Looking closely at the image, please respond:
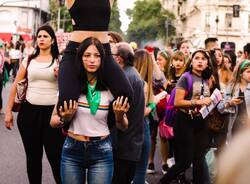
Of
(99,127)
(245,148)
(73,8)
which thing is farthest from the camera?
(99,127)

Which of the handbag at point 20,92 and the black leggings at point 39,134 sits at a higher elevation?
the handbag at point 20,92

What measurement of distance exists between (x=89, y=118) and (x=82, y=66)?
347 mm

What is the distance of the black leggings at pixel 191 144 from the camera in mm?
6176

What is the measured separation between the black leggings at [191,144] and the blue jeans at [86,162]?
2587mm

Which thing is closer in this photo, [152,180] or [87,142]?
[87,142]

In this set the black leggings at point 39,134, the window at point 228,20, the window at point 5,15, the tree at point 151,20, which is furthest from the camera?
the tree at point 151,20

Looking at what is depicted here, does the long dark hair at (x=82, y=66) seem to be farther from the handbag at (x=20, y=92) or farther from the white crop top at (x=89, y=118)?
the handbag at (x=20, y=92)

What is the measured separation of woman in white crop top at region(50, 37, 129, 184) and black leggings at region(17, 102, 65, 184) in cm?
152

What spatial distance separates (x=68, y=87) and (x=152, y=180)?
13.4 feet

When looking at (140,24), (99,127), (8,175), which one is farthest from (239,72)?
(140,24)

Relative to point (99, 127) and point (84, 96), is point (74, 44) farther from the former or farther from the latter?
point (99, 127)

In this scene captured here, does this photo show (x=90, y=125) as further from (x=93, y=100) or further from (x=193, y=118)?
(x=193, y=118)

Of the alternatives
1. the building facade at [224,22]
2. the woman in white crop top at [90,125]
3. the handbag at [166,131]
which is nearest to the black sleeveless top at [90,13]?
the woman in white crop top at [90,125]

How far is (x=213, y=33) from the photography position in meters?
85.0
